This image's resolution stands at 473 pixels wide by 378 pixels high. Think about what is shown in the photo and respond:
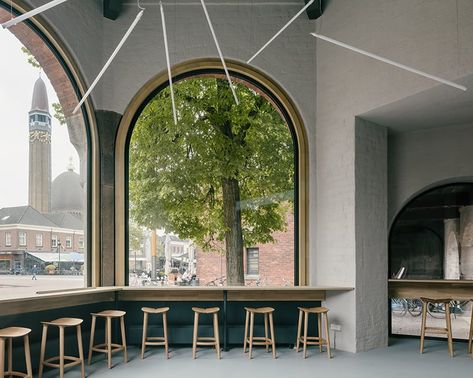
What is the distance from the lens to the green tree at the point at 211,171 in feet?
20.8

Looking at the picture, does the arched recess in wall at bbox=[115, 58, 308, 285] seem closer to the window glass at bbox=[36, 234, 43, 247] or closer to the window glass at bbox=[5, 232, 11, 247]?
the window glass at bbox=[36, 234, 43, 247]

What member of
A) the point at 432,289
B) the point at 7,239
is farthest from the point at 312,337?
the point at 7,239

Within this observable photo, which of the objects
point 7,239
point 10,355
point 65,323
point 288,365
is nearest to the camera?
point 10,355

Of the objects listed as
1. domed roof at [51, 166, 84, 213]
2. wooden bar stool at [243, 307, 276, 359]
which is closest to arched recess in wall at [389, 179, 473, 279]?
wooden bar stool at [243, 307, 276, 359]

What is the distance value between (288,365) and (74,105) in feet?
13.1

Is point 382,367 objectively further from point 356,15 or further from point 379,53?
point 356,15

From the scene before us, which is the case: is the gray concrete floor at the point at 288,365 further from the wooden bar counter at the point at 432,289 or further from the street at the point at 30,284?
the street at the point at 30,284

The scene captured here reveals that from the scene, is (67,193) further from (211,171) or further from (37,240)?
(211,171)

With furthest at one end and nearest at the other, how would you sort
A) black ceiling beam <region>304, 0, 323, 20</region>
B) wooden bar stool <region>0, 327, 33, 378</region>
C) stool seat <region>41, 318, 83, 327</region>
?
black ceiling beam <region>304, 0, 323, 20</region> < stool seat <region>41, 318, 83, 327</region> < wooden bar stool <region>0, 327, 33, 378</region>

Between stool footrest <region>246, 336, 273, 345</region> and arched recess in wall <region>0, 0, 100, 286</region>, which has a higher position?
arched recess in wall <region>0, 0, 100, 286</region>

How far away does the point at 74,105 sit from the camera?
5.98 meters

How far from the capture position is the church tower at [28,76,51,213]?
5.36m

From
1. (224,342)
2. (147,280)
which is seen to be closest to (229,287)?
(224,342)

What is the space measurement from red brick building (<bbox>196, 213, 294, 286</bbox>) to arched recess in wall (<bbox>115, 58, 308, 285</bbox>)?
→ 0.12 metres
